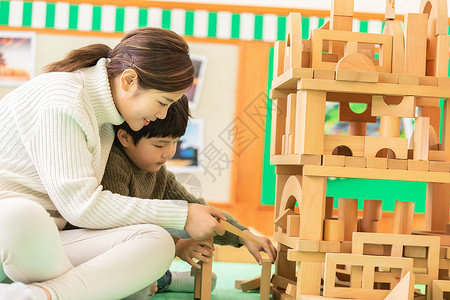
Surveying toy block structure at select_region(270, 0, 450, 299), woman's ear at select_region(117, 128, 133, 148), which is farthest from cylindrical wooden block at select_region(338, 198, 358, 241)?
woman's ear at select_region(117, 128, 133, 148)

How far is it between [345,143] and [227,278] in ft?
2.80

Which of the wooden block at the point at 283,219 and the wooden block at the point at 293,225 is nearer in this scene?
the wooden block at the point at 293,225

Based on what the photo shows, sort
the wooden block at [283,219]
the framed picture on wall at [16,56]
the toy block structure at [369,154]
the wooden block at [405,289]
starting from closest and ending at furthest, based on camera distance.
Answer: the wooden block at [405,289], the toy block structure at [369,154], the wooden block at [283,219], the framed picture on wall at [16,56]

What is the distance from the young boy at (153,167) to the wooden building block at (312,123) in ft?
1.15

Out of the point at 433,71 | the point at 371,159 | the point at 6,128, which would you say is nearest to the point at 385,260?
the point at 371,159

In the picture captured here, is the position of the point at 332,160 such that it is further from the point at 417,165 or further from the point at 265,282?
the point at 265,282

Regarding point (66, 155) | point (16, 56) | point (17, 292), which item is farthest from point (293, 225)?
point (16, 56)

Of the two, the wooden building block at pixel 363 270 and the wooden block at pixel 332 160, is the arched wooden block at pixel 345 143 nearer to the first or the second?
the wooden block at pixel 332 160

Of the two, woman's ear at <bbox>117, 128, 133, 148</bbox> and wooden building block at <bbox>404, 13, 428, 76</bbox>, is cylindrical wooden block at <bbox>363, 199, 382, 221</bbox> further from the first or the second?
woman's ear at <bbox>117, 128, 133, 148</bbox>

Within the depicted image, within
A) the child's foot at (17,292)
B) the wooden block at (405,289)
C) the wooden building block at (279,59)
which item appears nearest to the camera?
the child's foot at (17,292)

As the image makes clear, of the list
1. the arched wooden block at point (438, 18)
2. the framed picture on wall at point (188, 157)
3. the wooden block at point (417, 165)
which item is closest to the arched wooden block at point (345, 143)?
the wooden block at point (417, 165)

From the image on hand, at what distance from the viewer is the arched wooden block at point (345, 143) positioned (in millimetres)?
1314

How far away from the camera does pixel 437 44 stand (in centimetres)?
137

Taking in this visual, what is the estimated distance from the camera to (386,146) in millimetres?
1325
